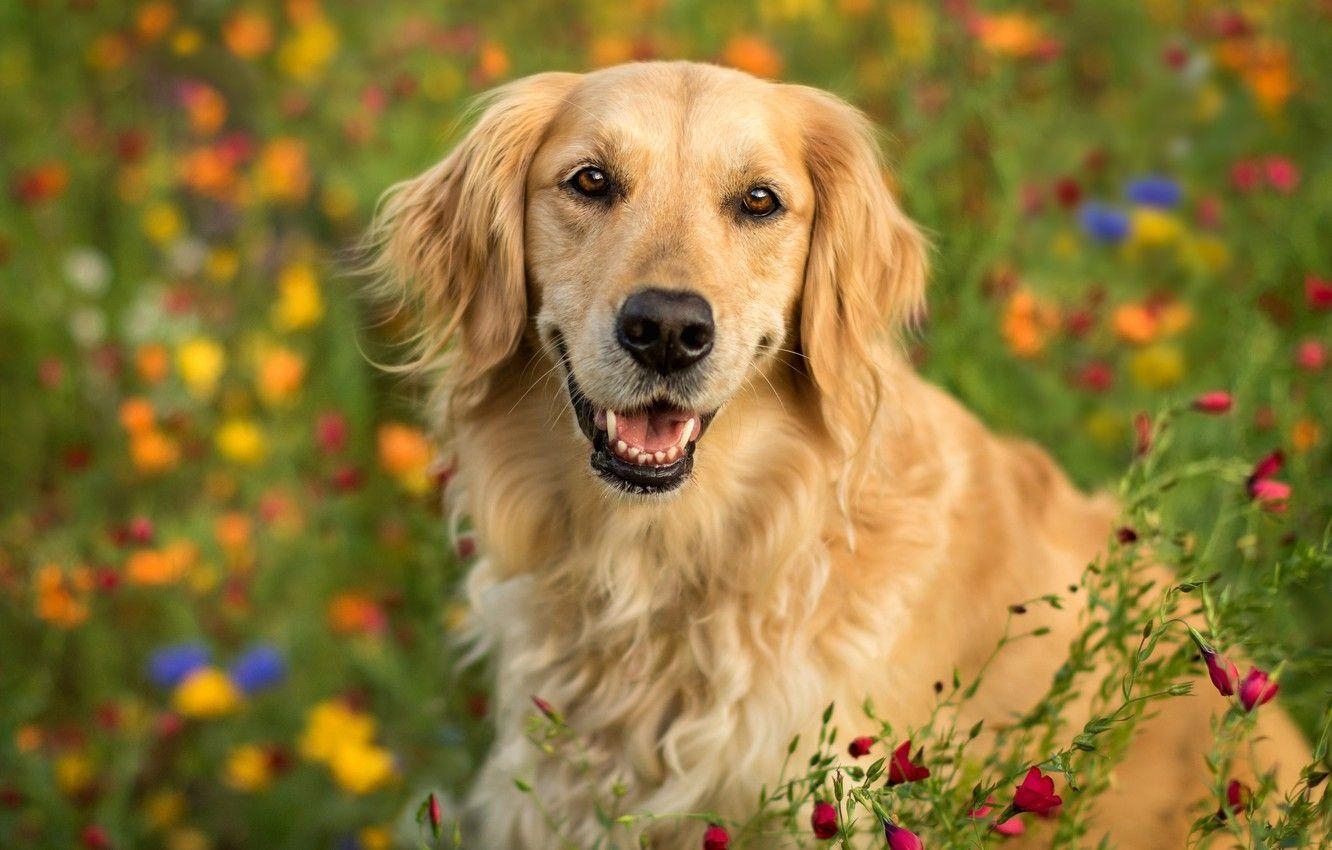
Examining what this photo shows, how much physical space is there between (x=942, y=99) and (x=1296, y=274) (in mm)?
1181

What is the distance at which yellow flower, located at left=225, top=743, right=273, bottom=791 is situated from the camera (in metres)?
3.02

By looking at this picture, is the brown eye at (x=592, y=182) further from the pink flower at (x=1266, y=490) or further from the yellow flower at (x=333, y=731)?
the yellow flower at (x=333, y=731)

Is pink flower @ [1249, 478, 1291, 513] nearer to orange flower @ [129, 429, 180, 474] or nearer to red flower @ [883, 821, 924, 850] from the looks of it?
red flower @ [883, 821, 924, 850]

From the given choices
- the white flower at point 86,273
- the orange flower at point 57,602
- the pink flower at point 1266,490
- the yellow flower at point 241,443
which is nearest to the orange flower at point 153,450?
the yellow flower at point 241,443

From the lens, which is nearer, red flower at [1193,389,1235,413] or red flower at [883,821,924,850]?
red flower at [883,821,924,850]

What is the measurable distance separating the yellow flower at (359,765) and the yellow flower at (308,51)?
2945mm

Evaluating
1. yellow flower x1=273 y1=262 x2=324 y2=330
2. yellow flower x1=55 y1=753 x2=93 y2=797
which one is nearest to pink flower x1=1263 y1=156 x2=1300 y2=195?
yellow flower x1=273 y1=262 x2=324 y2=330

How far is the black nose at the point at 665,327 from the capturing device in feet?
7.40

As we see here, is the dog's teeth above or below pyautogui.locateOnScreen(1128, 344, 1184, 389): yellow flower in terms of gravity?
above

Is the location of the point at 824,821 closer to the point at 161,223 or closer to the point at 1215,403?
the point at 1215,403

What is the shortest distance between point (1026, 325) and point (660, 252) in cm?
148

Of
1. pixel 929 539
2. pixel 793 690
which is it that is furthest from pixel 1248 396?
pixel 793 690

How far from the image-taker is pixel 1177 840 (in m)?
2.58

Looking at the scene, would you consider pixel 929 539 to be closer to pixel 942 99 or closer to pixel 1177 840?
pixel 1177 840
